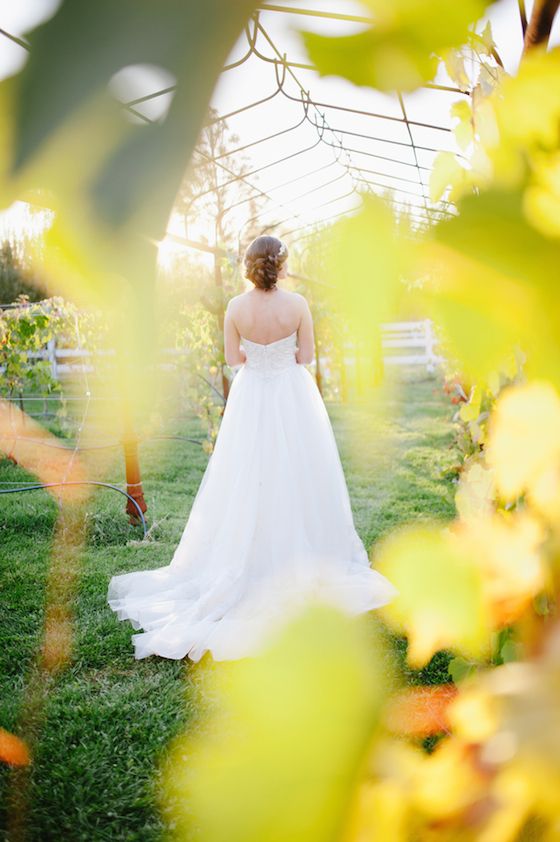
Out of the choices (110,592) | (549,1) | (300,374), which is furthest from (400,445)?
(549,1)

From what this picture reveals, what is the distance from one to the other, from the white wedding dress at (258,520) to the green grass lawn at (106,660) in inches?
11.1

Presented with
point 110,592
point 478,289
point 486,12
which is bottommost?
point 110,592

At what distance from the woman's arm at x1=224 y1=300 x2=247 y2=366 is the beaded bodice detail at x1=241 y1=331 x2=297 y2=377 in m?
0.04

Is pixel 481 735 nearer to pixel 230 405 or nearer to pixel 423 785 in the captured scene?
pixel 423 785

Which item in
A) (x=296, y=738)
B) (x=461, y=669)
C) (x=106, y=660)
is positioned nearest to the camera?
(x=296, y=738)

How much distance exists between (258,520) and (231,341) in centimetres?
102

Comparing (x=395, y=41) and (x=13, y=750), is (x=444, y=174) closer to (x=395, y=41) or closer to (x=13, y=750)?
(x=395, y=41)

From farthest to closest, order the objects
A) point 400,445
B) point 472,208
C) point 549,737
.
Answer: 1. point 400,445
2. point 472,208
3. point 549,737

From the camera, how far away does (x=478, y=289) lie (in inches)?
12.2

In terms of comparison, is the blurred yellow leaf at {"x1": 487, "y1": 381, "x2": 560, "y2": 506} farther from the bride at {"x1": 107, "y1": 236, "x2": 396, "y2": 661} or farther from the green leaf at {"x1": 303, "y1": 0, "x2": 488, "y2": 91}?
the bride at {"x1": 107, "y1": 236, "x2": 396, "y2": 661}

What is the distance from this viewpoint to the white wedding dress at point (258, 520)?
10.5ft

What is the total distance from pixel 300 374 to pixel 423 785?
3439 millimetres

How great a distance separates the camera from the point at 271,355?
3.63 meters

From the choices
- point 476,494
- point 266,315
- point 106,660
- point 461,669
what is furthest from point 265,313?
point 461,669
